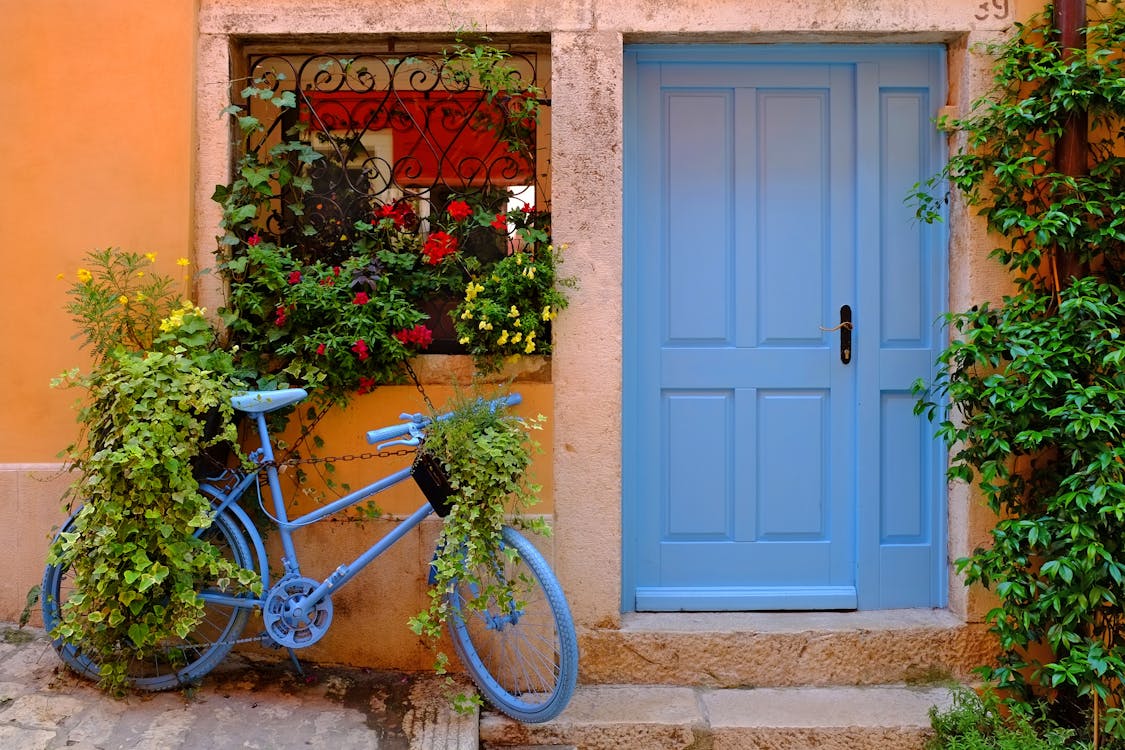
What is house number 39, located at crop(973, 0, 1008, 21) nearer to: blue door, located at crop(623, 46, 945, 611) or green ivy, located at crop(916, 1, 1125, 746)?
→ green ivy, located at crop(916, 1, 1125, 746)

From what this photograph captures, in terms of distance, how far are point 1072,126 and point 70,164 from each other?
13.6ft

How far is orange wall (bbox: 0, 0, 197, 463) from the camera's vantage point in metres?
4.06

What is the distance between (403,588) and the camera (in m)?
4.09

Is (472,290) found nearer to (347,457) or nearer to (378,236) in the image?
(378,236)

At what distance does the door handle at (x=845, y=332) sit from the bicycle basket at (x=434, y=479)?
1.86 metres

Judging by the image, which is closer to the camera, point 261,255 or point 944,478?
point 261,255

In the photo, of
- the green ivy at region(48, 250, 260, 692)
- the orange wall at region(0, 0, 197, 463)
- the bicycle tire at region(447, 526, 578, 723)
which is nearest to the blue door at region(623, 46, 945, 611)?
the bicycle tire at region(447, 526, 578, 723)

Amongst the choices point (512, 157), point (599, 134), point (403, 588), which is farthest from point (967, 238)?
point (403, 588)

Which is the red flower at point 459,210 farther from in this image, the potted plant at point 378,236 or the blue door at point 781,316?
the blue door at point 781,316

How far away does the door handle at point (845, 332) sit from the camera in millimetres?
4254

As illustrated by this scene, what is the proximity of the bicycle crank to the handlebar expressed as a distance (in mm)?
659

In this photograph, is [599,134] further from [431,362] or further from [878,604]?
[878,604]

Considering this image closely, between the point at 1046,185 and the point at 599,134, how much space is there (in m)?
1.87

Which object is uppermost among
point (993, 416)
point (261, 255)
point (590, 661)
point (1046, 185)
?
point (1046, 185)
